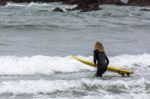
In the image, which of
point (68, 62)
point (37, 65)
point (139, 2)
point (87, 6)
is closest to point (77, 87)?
point (37, 65)

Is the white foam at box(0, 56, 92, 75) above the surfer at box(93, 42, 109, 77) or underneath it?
underneath

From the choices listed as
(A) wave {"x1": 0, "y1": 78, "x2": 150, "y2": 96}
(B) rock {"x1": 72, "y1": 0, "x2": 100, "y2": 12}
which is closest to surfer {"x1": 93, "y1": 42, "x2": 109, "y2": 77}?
(A) wave {"x1": 0, "y1": 78, "x2": 150, "y2": 96}

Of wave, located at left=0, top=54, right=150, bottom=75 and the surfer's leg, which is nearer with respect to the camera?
the surfer's leg

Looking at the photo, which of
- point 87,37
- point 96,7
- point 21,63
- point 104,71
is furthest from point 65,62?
point 96,7

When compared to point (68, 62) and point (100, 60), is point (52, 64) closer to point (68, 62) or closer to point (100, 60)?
point (68, 62)

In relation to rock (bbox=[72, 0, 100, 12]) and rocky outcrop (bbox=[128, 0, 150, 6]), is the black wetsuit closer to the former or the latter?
rock (bbox=[72, 0, 100, 12])

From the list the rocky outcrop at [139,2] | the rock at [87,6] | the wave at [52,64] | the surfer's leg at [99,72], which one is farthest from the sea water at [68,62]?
the rocky outcrop at [139,2]

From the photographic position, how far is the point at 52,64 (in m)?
19.0

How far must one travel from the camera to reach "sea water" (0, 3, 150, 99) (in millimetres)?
14305

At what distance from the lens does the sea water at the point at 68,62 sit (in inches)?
563

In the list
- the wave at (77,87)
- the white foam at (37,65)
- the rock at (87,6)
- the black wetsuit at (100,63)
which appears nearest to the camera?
the wave at (77,87)

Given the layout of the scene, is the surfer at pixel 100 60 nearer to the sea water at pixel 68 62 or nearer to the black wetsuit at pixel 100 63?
the black wetsuit at pixel 100 63

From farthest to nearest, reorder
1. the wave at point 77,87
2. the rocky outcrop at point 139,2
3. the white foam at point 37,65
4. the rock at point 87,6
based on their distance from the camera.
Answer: the rocky outcrop at point 139,2, the rock at point 87,6, the white foam at point 37,65, the wave at point 77,87

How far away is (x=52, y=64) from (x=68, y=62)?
712mm
